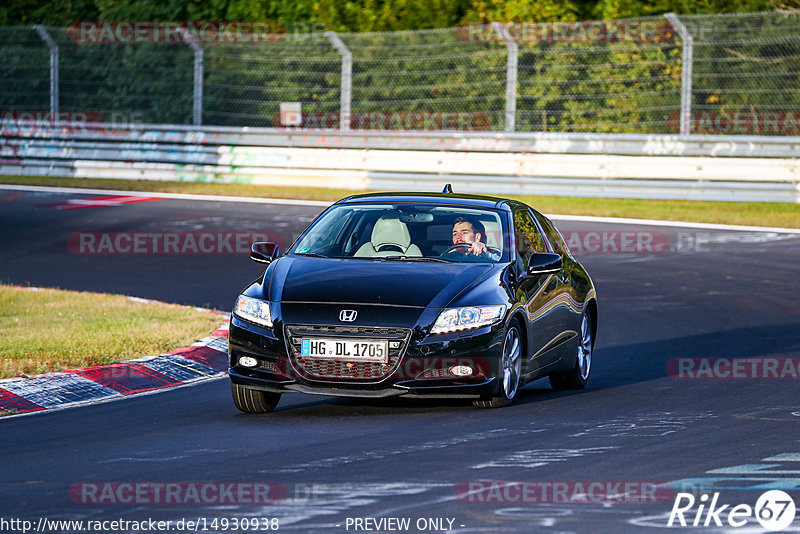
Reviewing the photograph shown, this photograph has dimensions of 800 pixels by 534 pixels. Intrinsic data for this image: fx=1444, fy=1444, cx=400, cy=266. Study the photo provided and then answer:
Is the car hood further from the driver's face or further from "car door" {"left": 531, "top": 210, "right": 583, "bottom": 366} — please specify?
"car door" {"left": 531, "top": 210, "right": 583, "bottom": 366}

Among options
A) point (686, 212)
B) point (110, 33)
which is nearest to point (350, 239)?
point (686, 212)

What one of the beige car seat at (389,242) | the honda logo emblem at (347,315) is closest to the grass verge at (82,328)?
the beige car seat at (389,242)

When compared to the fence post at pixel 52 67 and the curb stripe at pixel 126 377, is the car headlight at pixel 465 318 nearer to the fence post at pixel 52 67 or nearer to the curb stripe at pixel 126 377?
the curb stripe at pixel 126 377

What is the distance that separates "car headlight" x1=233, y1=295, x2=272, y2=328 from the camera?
30.0ft

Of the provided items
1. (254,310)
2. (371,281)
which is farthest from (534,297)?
(254,310)

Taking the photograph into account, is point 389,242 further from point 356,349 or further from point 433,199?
point 356,349

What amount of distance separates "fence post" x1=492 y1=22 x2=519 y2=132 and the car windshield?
15.0m

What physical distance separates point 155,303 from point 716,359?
6035 mm

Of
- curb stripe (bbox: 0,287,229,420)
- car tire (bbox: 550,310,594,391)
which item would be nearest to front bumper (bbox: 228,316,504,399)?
curb stripe (bbox: 0,287,229,420)

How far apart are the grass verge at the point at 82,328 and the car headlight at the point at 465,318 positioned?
134 inches

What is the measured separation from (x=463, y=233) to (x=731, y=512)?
4.15 m

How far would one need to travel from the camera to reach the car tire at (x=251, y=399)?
9.41 metres

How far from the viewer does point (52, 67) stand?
29422mm

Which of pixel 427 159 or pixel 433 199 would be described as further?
pixel 427 159
